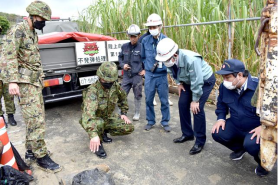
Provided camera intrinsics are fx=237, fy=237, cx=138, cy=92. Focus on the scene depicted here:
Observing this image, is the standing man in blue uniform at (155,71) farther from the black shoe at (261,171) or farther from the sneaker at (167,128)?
the black shoe at (261,171)

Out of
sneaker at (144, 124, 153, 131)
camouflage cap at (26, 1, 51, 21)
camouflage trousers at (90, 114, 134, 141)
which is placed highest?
camouflage cap at (26, 1, 51, 21)

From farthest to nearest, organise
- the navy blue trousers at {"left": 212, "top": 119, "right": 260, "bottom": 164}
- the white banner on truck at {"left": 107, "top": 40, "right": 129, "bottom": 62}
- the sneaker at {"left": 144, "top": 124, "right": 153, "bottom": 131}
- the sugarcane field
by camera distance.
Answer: the white banner on truck at {"left": 107, "top": 40, "right": 129, "bottom": 62}
the sneaker at {"left": 144, "top": 124, "right": 153, "bottom": 131}
the navy blue trousers at {"left": 212, "top": 119, "right": 260, "bottom": 164}
the sugarcane field

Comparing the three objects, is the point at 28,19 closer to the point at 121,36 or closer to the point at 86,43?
the point at 86,43

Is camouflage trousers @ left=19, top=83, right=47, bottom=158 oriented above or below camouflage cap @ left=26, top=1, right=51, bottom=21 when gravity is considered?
below

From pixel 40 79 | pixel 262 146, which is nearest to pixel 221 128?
pixel 262 146

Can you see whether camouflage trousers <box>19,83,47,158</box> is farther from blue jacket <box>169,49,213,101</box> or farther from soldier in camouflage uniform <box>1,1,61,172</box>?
blue jacket <box>169,49,213,101</box>

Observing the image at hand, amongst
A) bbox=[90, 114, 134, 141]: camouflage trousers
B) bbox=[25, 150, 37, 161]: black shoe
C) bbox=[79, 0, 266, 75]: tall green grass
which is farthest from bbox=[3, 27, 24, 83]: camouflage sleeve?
bbox=[79, 0, 266, 75]: tall green grass

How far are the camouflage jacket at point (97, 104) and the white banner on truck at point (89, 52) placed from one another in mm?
1188

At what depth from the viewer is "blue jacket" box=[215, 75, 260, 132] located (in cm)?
232

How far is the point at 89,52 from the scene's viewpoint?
4.04 metres

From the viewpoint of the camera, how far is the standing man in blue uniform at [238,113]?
7.41 feet

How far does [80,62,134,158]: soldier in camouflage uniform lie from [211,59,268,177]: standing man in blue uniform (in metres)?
1.16

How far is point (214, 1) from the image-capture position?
14.3 ft

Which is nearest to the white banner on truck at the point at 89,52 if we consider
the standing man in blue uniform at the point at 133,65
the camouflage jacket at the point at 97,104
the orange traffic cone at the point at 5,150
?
the standing man in blue uniform at the point at 133,65
